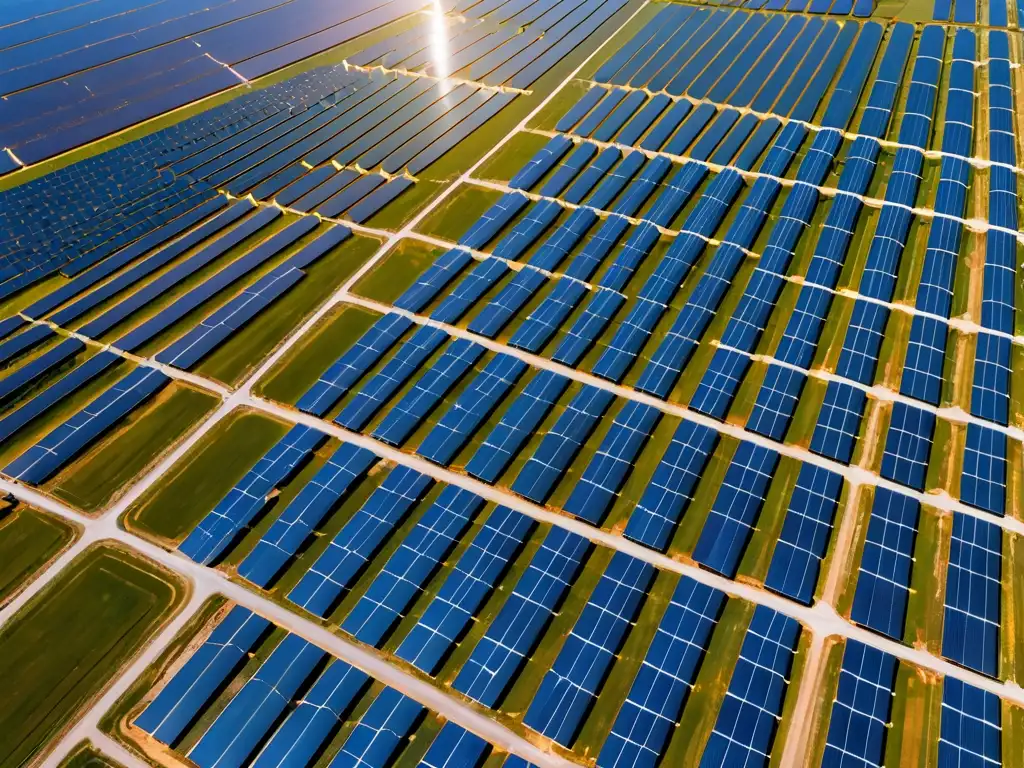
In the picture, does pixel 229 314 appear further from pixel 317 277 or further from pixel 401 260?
pixel 401 260

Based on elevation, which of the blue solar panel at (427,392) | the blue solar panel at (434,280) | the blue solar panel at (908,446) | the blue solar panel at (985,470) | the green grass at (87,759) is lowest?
the blue solar panel at (985,470)

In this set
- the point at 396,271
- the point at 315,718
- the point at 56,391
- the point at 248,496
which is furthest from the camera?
the point at 396,271

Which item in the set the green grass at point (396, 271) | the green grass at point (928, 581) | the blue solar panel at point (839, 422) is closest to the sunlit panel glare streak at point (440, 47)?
the green grass at point (396, 271)

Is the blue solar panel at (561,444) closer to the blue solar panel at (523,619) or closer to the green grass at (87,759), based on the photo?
the blue solar panel at (523,619)

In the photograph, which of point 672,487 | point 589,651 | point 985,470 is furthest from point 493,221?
point 985,470

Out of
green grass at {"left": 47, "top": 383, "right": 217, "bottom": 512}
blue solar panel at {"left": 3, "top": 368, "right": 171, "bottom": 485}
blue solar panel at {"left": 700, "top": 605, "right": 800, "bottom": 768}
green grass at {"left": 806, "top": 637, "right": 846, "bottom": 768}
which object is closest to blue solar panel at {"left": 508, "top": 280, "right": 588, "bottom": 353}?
green grass at {"left": 47, "top": 383, "right": 217, "bottom": 512}

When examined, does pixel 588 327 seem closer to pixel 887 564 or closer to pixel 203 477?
pixel 887 564

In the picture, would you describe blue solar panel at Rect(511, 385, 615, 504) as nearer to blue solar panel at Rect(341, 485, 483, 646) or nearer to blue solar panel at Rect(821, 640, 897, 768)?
blue solar panel at Rect(341, 485, 483, 646)
